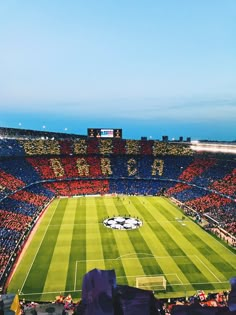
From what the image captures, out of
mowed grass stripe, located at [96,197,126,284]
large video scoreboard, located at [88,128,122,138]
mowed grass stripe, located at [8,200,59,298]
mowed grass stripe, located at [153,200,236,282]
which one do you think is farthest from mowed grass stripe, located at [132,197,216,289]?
large video scoreboard, located at [88,128,122,138]

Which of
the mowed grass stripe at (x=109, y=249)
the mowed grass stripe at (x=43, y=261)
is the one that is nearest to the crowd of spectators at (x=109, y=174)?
the mowed grass stripe at (x=43, y=261)

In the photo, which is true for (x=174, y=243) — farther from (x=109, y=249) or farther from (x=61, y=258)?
(x=61, y=258)

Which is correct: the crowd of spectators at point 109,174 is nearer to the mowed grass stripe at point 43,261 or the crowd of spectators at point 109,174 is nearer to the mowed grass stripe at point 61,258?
the mowed grass stripe at point 43,261

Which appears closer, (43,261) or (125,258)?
(43,261)

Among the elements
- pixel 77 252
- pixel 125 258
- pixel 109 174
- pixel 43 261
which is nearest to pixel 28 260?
pixel 43 261

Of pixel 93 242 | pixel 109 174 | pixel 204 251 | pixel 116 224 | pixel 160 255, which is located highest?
pixel 109 174

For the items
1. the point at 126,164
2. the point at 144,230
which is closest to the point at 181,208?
the point at 144,230

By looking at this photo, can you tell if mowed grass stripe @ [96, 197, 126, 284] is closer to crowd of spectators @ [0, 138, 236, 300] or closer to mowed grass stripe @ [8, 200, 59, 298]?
mowed grass stripe @ [8, 200, 59, 298]
